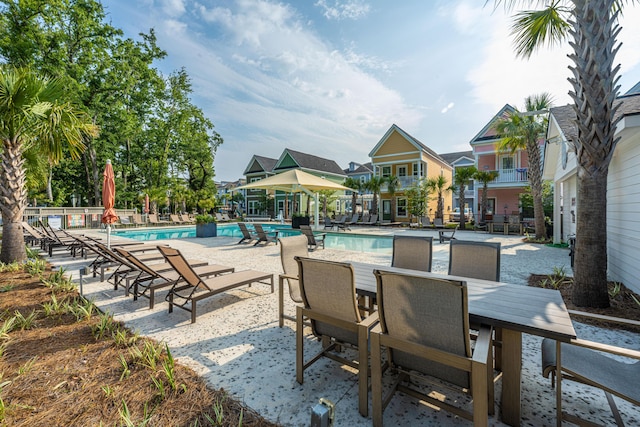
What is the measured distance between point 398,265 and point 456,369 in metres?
2.27

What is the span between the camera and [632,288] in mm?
5004

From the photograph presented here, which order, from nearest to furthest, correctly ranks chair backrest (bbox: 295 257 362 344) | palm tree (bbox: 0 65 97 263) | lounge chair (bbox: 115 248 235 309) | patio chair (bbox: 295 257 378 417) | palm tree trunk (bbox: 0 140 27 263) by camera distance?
patio chair (bbox: 295 257 378 417), chair backrest (bbox: 295 257 362 344), lounge chair (bbox: 115 248 235 309), palm tree (bbox: 0 65 97 263), palm tree trunk (bbox: 0 140 27 263)

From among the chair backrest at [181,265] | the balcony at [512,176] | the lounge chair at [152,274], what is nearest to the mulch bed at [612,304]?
the chair backrest at [181,265]

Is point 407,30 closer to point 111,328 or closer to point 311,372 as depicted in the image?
point 311,372

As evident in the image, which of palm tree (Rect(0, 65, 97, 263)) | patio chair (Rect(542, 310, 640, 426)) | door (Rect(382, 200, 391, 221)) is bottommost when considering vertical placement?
patio chair (Rect(542, 310, 640, 426))

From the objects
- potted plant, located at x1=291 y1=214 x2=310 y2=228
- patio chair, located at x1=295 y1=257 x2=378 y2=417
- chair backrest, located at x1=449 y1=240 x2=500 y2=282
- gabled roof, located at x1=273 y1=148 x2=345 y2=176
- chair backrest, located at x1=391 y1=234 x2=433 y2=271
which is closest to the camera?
patio chair, located at x1=295 y1=257 x2=378 y2=417

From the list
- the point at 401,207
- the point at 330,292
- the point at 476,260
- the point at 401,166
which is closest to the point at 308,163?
the point at 401,166

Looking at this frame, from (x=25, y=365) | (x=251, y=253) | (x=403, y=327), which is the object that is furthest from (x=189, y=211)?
(x=403, y=327)

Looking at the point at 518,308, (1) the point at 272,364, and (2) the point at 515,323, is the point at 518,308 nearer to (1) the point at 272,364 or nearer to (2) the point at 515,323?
(2) the point at 515,323

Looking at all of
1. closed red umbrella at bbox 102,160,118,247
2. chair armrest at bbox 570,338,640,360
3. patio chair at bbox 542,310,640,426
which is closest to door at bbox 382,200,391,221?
closed red umbrella at bbox 102,160,118,247

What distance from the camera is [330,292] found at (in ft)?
7.62

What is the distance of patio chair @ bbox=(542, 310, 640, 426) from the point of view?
170 cm

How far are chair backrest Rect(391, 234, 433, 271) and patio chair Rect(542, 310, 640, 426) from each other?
1.73 meters

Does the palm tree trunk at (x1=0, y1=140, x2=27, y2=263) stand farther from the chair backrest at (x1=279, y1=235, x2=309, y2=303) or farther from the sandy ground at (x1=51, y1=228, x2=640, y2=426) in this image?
the chair backrest at (x1=279, y1=235, x2=309, y2=303)
